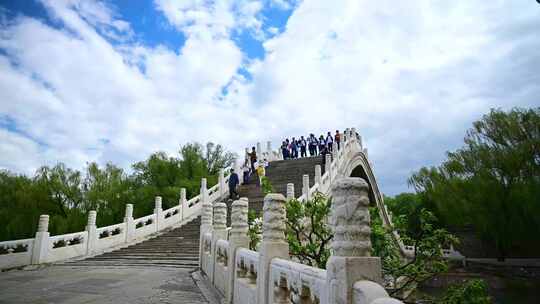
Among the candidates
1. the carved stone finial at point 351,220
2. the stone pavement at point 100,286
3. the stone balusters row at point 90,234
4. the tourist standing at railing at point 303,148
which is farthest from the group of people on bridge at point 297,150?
the carved stone finial at point 351,220

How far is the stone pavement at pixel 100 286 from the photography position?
554cm

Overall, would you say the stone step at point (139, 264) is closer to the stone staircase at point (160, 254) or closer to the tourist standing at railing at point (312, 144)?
the stone staircase at point (160, 254)

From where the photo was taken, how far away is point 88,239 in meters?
11.5

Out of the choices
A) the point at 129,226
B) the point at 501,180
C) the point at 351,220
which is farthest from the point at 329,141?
the point at 351,220

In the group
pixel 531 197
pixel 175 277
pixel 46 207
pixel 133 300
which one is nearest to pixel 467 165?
pixel 531 197

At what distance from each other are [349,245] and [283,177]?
643 inches

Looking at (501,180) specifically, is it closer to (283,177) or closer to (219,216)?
(283,177)

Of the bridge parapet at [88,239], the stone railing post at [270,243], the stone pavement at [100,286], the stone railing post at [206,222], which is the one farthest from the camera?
the bridge parapet at [88,239]

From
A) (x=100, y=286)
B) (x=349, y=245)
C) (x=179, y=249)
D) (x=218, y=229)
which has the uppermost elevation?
(x=218, y=229)

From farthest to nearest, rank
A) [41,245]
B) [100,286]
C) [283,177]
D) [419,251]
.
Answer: [283,177] → [41,245] → [100,286] → [419,251]

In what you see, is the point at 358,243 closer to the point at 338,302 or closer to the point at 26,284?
the point at 338,302

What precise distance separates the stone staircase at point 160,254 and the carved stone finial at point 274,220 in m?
5.83

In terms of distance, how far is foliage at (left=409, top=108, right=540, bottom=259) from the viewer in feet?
60.8

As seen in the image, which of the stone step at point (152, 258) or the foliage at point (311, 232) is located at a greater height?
the foliage at point (311, 232)
